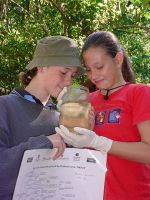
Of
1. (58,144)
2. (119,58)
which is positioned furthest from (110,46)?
(58,144)

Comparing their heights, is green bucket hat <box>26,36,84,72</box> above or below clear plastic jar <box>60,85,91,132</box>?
above

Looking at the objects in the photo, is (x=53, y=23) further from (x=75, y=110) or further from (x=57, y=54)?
(x=75, y=110)

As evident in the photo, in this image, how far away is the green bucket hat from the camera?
2.28 meters

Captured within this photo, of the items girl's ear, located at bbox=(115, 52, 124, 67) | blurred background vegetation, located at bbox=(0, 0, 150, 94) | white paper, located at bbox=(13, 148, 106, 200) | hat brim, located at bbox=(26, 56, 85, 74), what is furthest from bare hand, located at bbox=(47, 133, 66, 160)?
blurred background vegetation, located at bbox=(0, 0, 150, 94)

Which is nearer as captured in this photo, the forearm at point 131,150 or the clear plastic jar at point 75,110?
the clear plastic jar at point 75,110

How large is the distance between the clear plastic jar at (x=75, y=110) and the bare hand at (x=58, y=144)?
Answer: 68mm

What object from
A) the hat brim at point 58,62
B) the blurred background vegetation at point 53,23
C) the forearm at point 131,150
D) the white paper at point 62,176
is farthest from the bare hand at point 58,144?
the blurred background vegetation at point 53,23

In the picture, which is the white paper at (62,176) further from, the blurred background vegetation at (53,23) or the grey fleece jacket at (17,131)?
the blurred background vegetation at (53,23)

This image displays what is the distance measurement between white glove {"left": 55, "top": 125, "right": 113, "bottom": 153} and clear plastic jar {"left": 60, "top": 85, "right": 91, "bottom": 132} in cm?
3

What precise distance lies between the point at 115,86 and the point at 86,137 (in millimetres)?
505

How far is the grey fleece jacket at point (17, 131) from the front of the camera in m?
1.94

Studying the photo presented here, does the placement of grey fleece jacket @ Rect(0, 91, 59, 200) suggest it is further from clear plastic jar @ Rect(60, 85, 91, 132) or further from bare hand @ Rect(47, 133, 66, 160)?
clear plastic jar @ Rect(60, 85, 91, 132)

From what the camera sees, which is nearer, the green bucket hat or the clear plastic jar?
the clear plastic jar

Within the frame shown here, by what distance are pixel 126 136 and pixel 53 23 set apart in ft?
17.2
